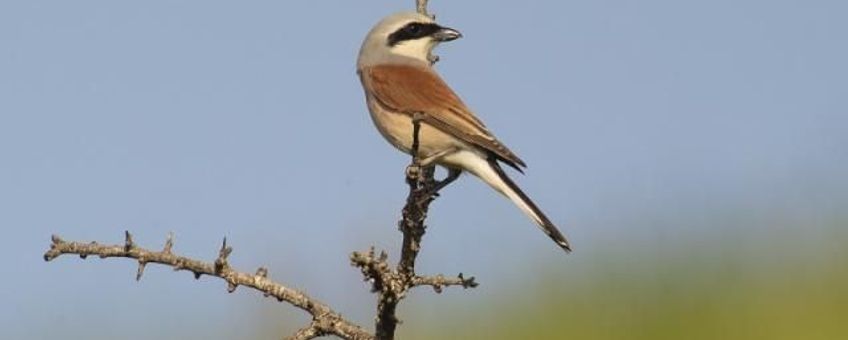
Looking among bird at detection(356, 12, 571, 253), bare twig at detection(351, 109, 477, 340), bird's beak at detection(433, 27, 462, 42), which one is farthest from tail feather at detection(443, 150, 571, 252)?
bare twig at detection(351, 109, 477, 340)

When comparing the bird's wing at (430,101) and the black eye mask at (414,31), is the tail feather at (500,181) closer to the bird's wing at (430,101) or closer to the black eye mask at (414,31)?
the bird's wing at (430,101)

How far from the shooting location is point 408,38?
18.5 ft

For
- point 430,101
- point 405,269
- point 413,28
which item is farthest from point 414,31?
point 405,269

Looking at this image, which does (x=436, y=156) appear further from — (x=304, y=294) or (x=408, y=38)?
(x=304, y=294)

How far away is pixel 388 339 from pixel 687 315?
4728 mm

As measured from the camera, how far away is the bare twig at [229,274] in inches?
136

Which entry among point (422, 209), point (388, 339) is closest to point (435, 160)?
point (422, 209)

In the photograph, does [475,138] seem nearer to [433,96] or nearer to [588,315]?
[433,96]

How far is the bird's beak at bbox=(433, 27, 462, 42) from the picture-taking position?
217 inches

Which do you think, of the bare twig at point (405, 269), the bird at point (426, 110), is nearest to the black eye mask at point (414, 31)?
the bird at point (426, 110)

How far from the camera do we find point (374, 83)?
17.8 ft

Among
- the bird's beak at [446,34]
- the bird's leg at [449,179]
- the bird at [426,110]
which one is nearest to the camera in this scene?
the bird's leg at [449,179]

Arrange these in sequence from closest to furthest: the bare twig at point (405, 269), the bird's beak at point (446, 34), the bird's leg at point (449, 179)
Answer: the bare twig at point (405, 269)
the bird's leg at point (449, 179)
the bird's beak at point (446, 34)

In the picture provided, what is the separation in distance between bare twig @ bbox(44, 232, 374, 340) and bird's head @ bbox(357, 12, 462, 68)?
6.94 ft
